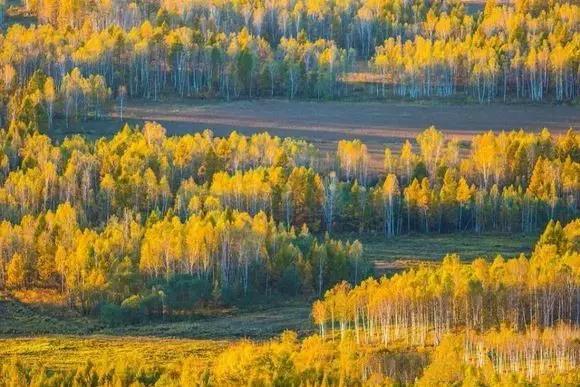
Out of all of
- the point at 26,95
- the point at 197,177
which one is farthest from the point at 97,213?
the point at 26,95

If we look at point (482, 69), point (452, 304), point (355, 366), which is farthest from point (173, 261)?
point (482, 69)

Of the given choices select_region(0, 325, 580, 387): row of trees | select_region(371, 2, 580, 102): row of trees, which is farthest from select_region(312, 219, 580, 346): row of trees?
select_region(371, 2, 580, 102): row of trees

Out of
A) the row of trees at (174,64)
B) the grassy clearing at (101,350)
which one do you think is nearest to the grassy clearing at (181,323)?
the grassy clearing at (101,350)

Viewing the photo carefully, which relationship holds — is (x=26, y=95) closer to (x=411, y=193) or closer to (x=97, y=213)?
(x=97, y=213)

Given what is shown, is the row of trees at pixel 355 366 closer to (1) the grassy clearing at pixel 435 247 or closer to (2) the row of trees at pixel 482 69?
(1) the grassy clearing at pixel 435 247

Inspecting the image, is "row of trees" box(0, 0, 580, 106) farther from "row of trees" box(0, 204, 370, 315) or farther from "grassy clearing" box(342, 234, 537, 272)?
"row of trees" box(0, 204, 370, 315)

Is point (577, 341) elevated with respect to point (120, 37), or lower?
lower
